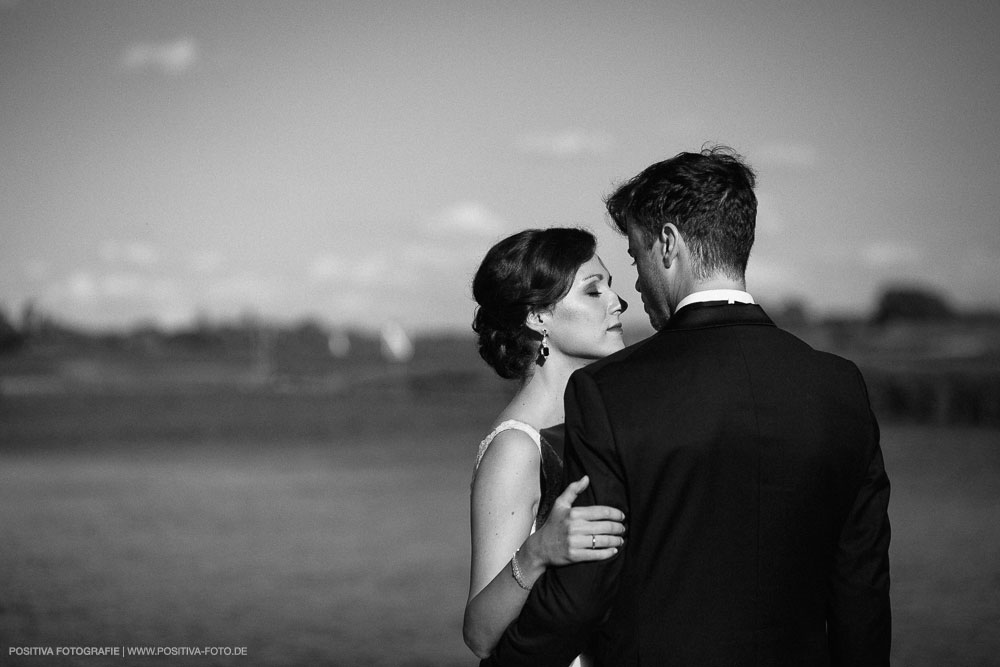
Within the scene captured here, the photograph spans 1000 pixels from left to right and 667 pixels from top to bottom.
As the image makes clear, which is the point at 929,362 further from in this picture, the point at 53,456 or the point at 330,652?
the point at 330,652

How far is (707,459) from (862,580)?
53cm

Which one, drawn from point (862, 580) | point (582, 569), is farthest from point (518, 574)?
point (862, 580)

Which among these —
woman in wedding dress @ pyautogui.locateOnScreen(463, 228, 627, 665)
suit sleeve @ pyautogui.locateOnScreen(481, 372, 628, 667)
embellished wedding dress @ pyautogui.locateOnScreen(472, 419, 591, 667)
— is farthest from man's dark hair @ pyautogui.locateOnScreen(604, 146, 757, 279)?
embellished wedding dress @ pyautogui.locateOnScreen(472, 419, 591, 667)

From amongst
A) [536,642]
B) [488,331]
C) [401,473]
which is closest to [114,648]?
[488,331]

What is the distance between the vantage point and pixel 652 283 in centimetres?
244

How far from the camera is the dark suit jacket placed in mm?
2254

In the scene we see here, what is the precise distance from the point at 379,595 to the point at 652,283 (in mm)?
7035

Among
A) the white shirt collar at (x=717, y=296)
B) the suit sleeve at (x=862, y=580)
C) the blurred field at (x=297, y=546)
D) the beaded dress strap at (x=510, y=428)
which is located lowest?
the blurred field at (x=297, y=546)

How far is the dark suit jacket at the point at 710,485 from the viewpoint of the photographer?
225cm

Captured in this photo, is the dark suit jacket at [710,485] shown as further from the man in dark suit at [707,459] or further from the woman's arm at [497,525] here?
the woman's arm at [497,525]

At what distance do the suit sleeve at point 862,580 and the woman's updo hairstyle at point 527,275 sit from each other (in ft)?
3.64

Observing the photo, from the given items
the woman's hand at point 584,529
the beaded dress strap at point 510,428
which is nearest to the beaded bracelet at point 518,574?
the woman's hand at point 584,529

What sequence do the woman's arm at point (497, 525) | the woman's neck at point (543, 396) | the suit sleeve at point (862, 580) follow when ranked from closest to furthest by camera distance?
the suit sleeve at point (862, 580)
the woman's arm at point (497, 525)
the woman's neck at point (543, 396)

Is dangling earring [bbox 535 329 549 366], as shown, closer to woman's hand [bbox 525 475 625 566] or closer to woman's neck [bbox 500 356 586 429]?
woman's neck [bbox 500 356 586 429]
